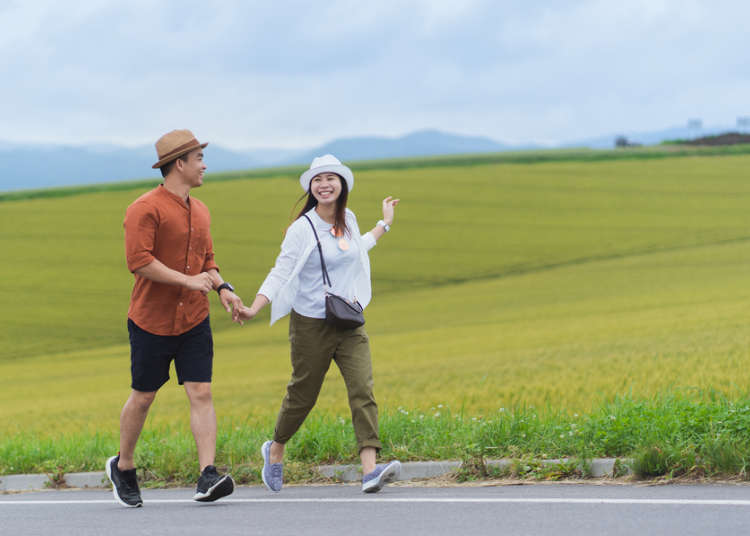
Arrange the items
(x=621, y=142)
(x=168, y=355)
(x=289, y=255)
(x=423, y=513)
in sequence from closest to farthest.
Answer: (x=423, y=513), (x=168, y=355), (x=289, y=255), (x=621, y=142)

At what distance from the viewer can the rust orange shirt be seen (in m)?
6.36

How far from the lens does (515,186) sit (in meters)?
67.9

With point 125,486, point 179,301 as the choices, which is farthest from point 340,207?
point 125,486

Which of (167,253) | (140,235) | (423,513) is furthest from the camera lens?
(167,253)

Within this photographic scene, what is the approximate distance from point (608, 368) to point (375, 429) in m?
8.59

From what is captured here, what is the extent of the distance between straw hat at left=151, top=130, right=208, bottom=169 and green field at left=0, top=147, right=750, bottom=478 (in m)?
3.19

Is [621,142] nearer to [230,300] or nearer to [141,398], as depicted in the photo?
[230,300]

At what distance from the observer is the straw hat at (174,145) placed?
6523 mm

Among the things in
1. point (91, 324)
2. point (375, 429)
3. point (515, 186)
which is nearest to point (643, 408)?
point (375, 429)

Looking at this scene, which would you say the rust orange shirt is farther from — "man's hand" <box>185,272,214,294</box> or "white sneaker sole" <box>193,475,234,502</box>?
"white sneaker sole" <box>193,475,234,502</box>

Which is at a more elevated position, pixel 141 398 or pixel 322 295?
pixel 322 295

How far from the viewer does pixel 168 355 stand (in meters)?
6.58

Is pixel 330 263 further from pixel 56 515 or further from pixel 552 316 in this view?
pixel 552 316

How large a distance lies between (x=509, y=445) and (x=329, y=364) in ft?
4.67
